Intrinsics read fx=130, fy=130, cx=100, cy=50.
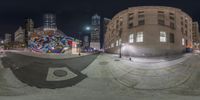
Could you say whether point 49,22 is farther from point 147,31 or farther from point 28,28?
point 147,31

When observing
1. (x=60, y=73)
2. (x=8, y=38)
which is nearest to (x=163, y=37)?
(x=60, y=73)

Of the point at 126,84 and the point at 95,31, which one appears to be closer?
the point at 126,84

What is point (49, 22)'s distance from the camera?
8.93 feet

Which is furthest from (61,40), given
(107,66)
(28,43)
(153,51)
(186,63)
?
(186,63)

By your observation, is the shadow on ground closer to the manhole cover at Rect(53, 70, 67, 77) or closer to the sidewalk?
the manhole cover at Rect(53, 70, 67, 77)

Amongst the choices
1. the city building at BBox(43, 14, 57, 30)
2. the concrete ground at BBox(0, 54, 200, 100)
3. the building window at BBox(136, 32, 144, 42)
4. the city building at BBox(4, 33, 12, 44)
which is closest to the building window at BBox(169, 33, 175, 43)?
the concrete ground at BBox(0, 54, 200, 100)

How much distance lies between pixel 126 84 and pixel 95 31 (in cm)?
186

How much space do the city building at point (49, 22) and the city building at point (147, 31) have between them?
51.9 inches

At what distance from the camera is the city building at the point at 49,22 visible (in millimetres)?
2651

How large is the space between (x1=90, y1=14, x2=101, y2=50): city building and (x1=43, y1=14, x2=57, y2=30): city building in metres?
Answer: 0.91

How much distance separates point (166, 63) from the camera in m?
2.30

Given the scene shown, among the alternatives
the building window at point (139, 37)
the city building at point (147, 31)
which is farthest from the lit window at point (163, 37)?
the building window at point (139, 37)

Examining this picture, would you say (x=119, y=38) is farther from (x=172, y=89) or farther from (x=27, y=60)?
(x=27, y=60)

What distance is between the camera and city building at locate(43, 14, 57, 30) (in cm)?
265
